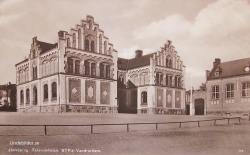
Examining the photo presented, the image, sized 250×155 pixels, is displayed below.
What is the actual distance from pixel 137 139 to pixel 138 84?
20042 mm

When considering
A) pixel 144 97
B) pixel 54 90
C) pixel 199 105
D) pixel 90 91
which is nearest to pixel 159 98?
pixel 144 97

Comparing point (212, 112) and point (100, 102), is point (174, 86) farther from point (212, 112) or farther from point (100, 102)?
point (100, 102)

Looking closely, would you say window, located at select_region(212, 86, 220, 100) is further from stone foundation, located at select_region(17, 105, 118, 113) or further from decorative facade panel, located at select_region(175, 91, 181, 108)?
stone foundation, located at select_region(17, 105, 118, 113)

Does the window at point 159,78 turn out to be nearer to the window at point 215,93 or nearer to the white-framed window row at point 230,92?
the window at point 215,93

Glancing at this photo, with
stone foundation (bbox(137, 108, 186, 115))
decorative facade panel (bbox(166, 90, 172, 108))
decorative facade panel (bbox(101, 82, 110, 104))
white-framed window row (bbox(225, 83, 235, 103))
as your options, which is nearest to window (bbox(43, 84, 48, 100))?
decorative facade panel (bbox(101, 82, 110, 104))

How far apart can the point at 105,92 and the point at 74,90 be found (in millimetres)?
3443

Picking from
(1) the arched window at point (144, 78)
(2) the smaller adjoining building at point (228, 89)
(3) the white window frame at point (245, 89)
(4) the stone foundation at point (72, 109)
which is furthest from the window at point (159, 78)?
(3) the white window frame at point (245, 89)

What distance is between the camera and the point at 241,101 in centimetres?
1833

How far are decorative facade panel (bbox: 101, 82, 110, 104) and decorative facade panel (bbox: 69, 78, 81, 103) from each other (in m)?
2.53

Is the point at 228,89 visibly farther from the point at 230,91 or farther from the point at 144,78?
the point at 144,78

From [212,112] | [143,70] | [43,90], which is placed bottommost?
[212,112]

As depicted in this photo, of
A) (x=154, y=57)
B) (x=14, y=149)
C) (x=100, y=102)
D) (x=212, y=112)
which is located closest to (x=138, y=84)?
(x=154, y=57)

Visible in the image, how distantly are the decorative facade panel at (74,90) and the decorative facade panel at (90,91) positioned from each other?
2.65 ft

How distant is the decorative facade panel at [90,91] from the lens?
74.2 feet
